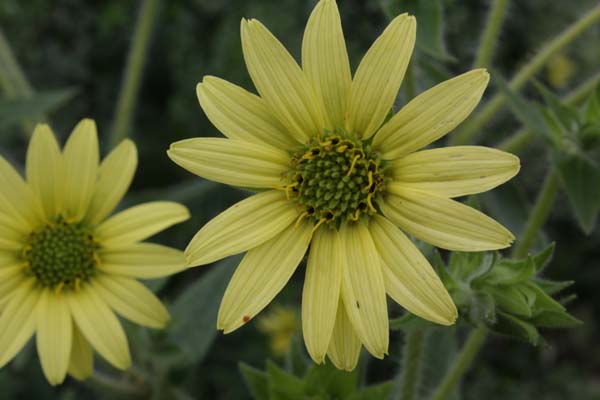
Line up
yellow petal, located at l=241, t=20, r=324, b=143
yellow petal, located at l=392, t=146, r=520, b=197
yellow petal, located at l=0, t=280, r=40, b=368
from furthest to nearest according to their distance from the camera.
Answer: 1. yellow petal, located at l=0, t=280, r=40, b=368
2. yellow petal, located at l=241, t=20, r=324, b=143
3. yellow petal, located at l=392, t=146, r=520, b=197

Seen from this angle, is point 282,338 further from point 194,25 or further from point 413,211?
point 413,211

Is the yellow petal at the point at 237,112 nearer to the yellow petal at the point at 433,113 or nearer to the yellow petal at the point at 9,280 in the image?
the yellow petal at the point at 433,113

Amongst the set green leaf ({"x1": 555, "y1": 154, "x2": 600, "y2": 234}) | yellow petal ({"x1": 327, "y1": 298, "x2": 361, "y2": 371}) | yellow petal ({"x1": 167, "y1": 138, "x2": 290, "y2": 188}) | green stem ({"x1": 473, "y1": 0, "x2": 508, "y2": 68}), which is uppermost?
green stem ({"x1": 473, "y1": 0, "x2": 508, "y2": 68})

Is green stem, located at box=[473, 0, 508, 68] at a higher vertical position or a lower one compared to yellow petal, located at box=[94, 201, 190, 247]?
higher

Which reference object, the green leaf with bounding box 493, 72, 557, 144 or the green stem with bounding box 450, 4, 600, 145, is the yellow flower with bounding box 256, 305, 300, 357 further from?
the green leaf with bounding box 493, 72, 557, 144

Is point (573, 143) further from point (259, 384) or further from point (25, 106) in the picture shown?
point (25, 106)

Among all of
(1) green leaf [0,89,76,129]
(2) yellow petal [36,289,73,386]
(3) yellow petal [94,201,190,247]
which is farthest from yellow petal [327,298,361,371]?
(1) green leaf [0,89,76,129]
